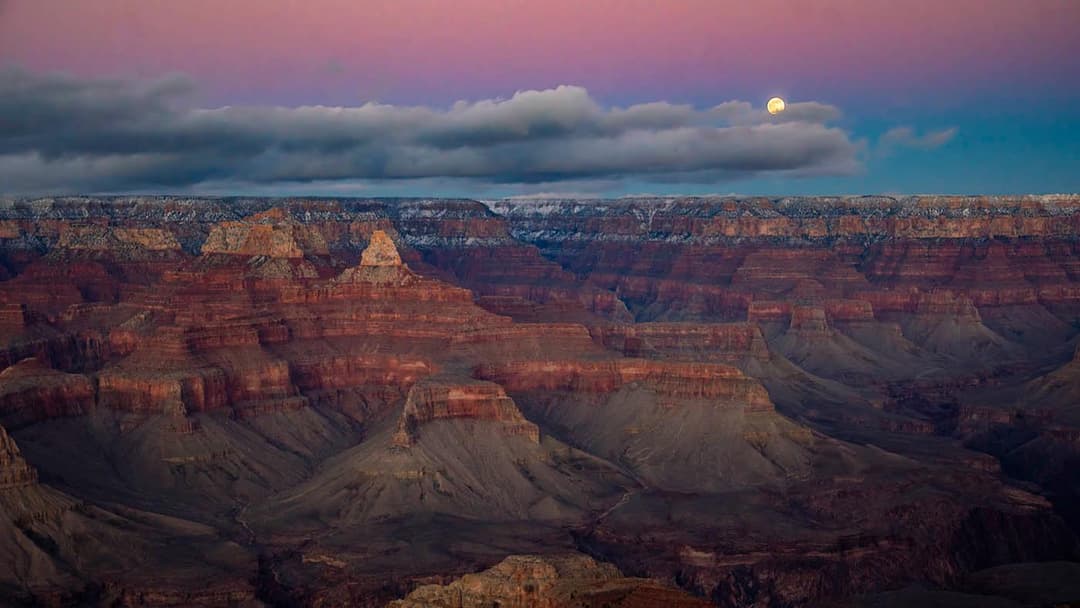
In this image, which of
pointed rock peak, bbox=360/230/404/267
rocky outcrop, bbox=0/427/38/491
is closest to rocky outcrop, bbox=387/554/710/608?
rocky outcrop, bbox=0/427/38/491

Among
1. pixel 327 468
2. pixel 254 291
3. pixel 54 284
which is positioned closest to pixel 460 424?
pixel 327 468

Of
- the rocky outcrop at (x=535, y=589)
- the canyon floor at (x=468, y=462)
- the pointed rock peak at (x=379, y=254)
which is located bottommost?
the canyon floor at (x=468, y=462)

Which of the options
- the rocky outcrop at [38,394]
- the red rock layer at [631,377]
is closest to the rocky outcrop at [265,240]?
the red rock layer at [631,377]

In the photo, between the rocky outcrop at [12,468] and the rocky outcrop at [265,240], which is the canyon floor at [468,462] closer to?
the rocky outcrop at [12,468]

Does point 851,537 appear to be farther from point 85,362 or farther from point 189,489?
point 85,362

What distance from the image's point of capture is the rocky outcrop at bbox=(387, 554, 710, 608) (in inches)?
2594

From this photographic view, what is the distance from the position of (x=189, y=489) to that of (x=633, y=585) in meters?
56.8

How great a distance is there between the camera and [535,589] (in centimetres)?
6831

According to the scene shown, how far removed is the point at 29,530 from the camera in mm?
93375

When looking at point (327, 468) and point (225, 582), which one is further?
point (327, 468)

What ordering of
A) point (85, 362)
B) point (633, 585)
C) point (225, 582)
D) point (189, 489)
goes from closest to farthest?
1. point (633, 585)
2. point (225, 582)
3. point (189, 489)
4. point (85, 362)

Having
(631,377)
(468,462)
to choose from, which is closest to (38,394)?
(468,462)

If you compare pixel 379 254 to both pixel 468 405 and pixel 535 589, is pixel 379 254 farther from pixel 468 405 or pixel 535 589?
pixel 535 589

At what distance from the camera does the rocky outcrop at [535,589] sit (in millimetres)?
65875
